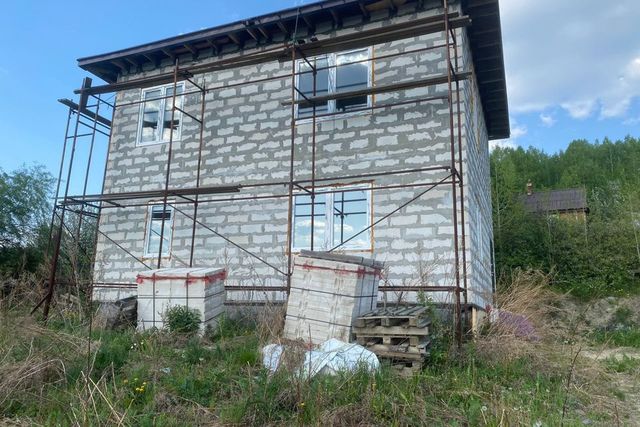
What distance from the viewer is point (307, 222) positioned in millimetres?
10438

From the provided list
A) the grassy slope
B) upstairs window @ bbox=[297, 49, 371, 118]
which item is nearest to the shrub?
the grassy slope

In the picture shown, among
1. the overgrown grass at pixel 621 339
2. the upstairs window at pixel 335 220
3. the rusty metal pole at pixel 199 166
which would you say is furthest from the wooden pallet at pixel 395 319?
the overgrown grass at pixel 621 339

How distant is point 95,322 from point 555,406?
7.42 metres

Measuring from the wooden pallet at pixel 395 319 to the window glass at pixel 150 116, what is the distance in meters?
8.44

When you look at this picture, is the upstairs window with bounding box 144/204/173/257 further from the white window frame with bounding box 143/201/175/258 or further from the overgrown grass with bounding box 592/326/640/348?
the overgrown grass with bounding box 592/326/640/348

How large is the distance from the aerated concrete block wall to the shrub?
220 centimetres

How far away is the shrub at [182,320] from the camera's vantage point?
791 centimetres

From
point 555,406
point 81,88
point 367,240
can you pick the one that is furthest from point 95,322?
point 555,406

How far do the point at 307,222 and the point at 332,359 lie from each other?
529cm

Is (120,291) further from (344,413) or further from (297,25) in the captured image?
(344,413)

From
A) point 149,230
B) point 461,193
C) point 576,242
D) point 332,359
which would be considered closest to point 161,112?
point 149,230

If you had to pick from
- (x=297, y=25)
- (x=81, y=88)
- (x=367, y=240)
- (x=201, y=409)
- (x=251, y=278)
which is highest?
(x=297, y=25)

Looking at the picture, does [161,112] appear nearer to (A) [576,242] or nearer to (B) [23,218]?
(B) [23,218]

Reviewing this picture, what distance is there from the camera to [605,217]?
21.0 m
